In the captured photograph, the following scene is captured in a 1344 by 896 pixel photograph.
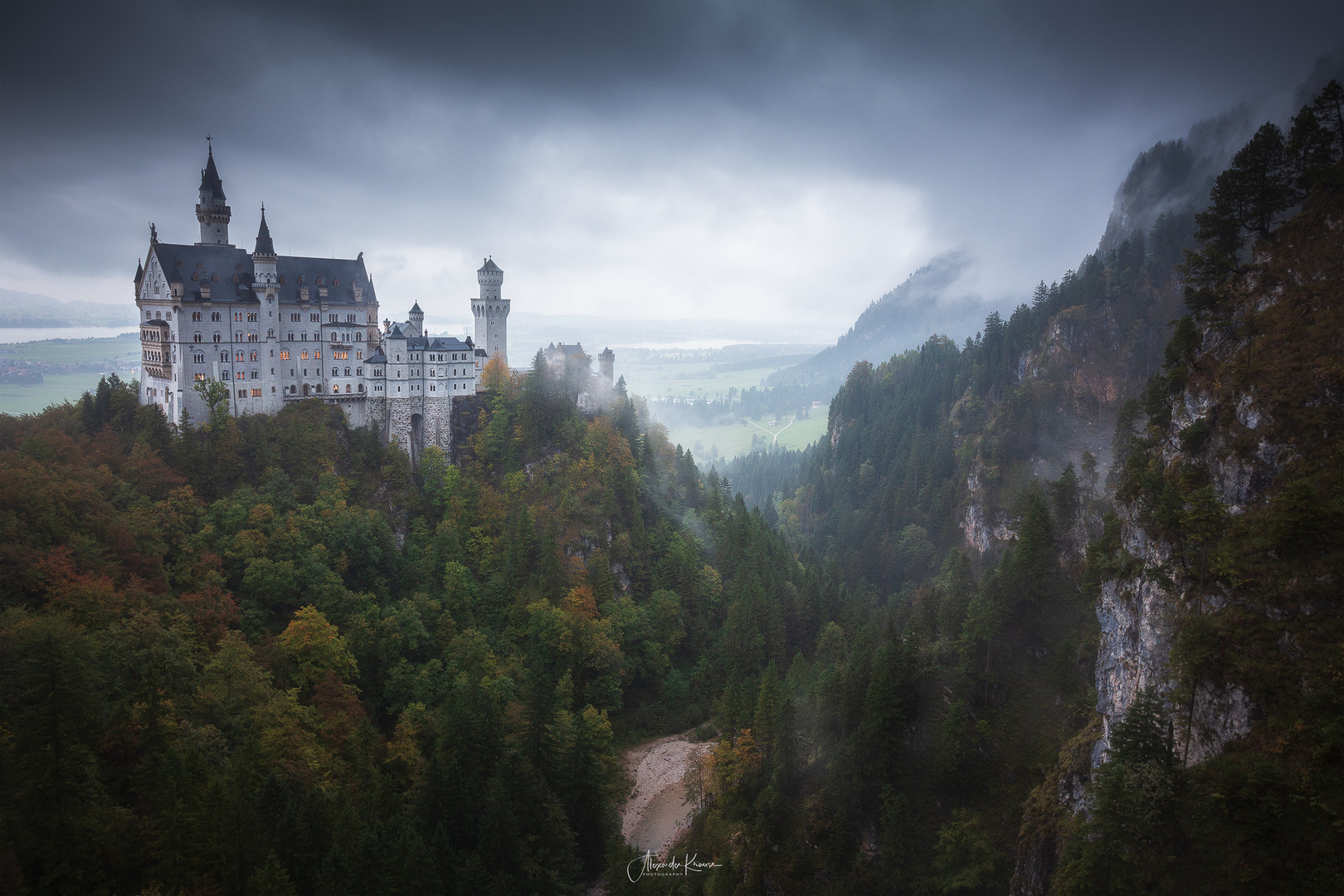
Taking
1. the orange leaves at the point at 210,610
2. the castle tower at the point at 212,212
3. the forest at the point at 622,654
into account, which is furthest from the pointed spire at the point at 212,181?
the orange leaves at the point at 210,610

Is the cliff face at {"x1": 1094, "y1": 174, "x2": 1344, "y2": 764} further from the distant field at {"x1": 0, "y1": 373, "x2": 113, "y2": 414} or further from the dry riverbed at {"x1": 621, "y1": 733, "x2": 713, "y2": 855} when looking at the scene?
the distant field at {"x1": 0, "y1": 373, "x2": 113, "y2": 414}

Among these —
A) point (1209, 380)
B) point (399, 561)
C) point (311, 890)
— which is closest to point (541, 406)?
point (399, 561)

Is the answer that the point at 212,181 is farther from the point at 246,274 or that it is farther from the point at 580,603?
the point at 580,603

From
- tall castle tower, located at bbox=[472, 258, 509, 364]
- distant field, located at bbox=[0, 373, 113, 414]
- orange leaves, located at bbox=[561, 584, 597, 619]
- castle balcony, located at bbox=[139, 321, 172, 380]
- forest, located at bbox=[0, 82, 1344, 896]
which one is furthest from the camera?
tall castle tower, located at bbox=[472, 258, 509, 364]

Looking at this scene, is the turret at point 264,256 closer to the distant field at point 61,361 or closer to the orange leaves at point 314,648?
the distant field at point 61,361

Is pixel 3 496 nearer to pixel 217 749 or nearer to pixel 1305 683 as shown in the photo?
pixel 217 749

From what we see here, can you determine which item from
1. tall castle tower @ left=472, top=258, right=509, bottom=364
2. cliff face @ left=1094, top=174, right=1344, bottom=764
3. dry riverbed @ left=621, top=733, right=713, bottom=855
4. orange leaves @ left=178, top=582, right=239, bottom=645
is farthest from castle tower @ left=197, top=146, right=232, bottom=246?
Answer: cliff face @ left=1094, top=174, right=1344, bottom=764
